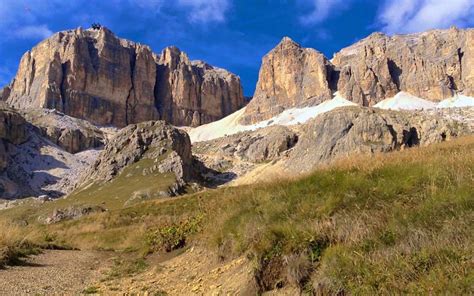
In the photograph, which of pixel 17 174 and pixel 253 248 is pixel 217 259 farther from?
pixel 17 174

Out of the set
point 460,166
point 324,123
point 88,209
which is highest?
point 324,123

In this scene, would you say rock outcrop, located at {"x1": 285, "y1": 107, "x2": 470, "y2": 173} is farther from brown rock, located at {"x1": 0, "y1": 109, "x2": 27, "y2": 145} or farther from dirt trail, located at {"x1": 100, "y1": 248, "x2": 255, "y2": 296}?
dirt trail, located at {"x1": 100, "y1": 248, "x2": 255, "y2": 296}

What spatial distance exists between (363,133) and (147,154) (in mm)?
61831

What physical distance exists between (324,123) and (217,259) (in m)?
132

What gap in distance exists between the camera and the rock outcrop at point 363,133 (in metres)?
121

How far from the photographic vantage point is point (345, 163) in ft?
36.9

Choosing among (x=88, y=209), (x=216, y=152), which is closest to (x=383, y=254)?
(x=88, y=209)

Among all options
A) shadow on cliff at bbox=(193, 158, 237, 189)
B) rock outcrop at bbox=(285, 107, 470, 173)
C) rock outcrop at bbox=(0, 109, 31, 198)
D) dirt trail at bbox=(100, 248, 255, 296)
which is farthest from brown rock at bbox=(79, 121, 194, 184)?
dirt trail at bbox=(100, 248, 255, 296)

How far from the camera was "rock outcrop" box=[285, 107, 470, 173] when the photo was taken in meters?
121

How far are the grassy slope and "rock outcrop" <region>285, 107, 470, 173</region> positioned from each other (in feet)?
346

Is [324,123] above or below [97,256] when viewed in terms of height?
above

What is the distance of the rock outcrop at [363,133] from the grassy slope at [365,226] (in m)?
105

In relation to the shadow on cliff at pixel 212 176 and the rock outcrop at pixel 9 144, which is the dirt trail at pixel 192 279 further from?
the rock outcrop at pixel 9 144

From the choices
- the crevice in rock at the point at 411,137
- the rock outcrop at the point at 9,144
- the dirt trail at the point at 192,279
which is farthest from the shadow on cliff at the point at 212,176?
the dirt trail at the point at 192,279
